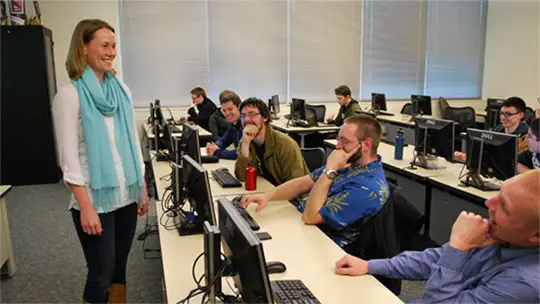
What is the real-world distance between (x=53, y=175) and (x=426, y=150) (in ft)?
15.0

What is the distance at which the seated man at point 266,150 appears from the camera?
10.1 ft

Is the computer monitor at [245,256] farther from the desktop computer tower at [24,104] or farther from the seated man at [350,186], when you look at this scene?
the desktop computer tower at [24,104]

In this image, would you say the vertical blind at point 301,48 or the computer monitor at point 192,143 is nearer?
the computer monitor at point 192,143

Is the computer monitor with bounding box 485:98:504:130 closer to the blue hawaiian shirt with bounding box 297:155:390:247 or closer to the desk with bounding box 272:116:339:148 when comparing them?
the desk with bounding box 272:116:339:148

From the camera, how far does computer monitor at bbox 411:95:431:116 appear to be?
7.15 meters

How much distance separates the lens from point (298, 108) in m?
6.67

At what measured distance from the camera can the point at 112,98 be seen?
1949 mm

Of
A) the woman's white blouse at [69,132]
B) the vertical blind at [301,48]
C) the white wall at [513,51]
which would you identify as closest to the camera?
the woman's white blouse at [69,132]

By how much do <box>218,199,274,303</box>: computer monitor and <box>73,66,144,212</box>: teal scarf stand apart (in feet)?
2.44

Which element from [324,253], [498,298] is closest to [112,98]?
[324,253]

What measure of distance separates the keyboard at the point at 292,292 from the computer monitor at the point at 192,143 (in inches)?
52.5

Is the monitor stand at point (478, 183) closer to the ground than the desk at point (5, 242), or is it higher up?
higher up

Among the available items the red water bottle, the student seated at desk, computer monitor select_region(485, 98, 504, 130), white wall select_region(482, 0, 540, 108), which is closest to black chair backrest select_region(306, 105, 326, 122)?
computer monitor select_region(485, 98, 504, 130)

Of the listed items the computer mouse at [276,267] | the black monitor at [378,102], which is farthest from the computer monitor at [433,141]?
the black monitor at [378,102]
